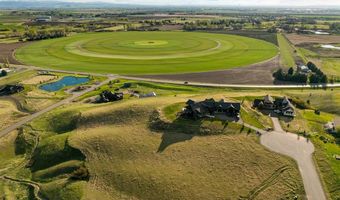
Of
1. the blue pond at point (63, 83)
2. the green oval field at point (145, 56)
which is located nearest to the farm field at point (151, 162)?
the blue pond at point (63, 83)

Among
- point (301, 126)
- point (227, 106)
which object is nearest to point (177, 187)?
point (227, 106)

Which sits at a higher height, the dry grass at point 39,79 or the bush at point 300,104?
the bush at point 300,104

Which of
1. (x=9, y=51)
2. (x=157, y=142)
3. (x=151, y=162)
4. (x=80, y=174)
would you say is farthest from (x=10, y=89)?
(x=9, y=51)

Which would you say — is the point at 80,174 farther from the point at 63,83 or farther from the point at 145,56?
the point at 145,56

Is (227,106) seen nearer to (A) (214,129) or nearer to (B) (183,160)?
(A) (214,129)

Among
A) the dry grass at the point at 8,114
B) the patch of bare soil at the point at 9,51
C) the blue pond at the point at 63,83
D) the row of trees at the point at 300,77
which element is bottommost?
the dry grass at the point at 8,114

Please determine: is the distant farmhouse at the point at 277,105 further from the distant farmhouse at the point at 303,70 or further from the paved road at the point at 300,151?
the distant farmhouse at the point at 303,70

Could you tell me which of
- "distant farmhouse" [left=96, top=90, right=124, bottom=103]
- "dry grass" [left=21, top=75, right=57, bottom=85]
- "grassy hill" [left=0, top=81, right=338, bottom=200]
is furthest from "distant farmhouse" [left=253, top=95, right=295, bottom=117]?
"dry grass" [left=21, top=75, right=57, bottom=85]
